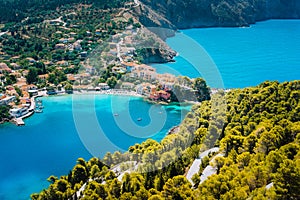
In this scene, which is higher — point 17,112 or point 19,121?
point 17,112

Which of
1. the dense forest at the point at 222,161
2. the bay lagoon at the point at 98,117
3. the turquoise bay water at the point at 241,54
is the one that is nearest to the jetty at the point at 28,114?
the bay lagoon at the point at 98,117

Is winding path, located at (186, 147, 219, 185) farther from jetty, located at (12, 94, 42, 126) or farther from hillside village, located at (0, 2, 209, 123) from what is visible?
jetty, located at (12, 94, 42, 126)

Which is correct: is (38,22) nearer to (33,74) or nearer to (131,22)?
(131,22)

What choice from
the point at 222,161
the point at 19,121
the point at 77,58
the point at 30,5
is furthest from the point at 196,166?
the point at 30,5

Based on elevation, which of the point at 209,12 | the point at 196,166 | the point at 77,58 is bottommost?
the point at 196,166

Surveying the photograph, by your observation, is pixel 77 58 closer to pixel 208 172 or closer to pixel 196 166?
pixel 196 166

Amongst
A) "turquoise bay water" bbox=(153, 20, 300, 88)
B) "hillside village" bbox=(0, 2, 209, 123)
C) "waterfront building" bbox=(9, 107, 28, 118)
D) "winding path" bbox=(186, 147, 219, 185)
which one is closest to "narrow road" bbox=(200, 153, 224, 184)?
"winding path" bbox=(186, 147, 219, 185)
